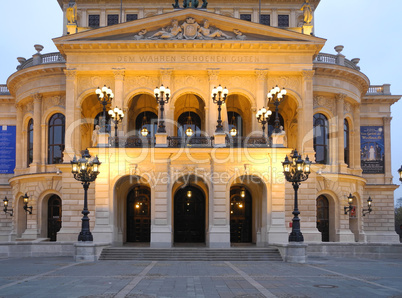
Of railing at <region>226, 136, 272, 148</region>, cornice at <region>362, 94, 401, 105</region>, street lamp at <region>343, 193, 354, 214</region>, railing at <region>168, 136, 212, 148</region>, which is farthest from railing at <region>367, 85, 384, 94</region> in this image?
railing at <region>168, 136, 212, 148</region>

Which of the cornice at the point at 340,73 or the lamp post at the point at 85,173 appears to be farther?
the cornice at the point at 340,73

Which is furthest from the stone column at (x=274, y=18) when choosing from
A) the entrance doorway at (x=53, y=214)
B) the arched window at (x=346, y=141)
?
the entrance doorway at (x=53, y=214)

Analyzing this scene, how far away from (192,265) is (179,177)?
33.6 ft

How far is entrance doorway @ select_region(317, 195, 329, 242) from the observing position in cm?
4697

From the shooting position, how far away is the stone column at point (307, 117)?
1681 inches

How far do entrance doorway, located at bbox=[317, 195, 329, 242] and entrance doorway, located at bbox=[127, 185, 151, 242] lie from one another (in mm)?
14383

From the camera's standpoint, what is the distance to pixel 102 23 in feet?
175

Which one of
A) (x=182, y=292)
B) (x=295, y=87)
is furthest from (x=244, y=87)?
(x=182, y=292)

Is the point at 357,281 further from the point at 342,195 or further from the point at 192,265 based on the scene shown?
the point at 342,195

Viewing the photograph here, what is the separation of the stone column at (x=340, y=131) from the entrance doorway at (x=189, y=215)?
40.4 ft

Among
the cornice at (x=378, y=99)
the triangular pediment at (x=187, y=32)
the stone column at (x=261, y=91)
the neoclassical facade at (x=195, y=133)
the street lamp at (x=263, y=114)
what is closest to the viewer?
the neoclassical facade at (x=195, y=133)

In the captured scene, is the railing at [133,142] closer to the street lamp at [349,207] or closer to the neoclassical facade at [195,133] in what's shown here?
the neoclassical facade at [195,133]

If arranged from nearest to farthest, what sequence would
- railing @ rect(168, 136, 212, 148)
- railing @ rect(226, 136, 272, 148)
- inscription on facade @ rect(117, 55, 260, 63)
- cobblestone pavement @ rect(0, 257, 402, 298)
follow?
1. cobblestone pavement @ rect(0, 257, 402, 298)
2. railing @ rect(168, 136, 212, 148)
3. railing @ rect(226, 136, 272, 148)
4. inscription on facade @ rect(117, 55, 260, 63)

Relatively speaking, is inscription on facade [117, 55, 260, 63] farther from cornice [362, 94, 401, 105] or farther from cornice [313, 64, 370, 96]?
cornice [362, 94, 401, 105]
